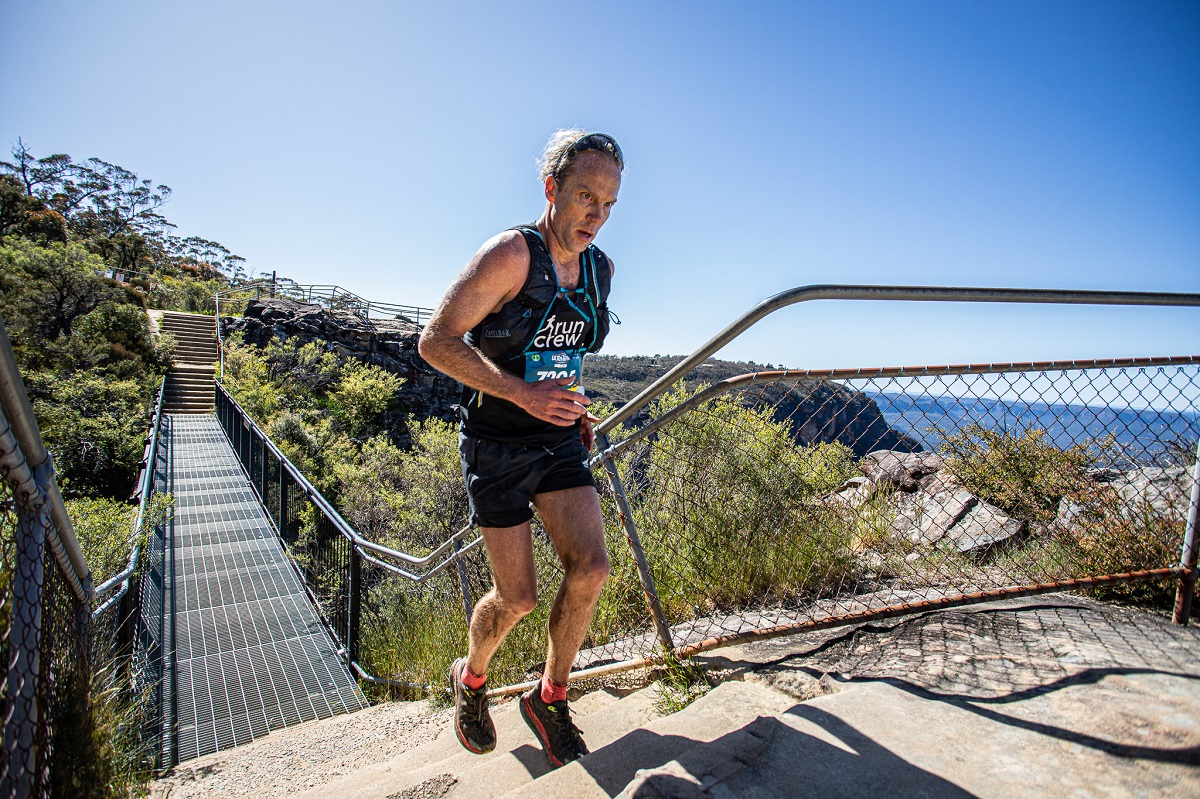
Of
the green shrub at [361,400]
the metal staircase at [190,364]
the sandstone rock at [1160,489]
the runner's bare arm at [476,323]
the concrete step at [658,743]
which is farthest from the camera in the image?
the green shrub at [361,400]

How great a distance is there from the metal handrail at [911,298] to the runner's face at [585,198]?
56 cm

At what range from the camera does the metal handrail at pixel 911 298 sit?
1998 mm

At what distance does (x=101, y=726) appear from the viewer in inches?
63.4

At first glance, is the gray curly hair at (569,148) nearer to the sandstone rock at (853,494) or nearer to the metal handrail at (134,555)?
the sandstone rock at (853,494)

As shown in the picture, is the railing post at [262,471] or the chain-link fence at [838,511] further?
the railing post at [262,471]

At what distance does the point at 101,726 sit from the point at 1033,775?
2.31 meters

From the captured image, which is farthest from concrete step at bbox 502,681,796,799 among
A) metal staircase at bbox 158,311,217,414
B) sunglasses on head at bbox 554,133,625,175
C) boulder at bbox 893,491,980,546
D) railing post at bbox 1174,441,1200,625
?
metal staircase at bbox 158,311,217,414

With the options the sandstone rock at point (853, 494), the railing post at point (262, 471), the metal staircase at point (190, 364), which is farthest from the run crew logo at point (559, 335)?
the metal staircase at point (190, 364)

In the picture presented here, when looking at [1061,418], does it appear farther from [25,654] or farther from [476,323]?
[25,654]

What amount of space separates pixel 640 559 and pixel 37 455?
187 centimetres

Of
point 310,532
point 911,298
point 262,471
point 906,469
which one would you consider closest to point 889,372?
point 911,298

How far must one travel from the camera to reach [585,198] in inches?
76.5

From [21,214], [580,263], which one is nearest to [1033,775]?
[580,263]

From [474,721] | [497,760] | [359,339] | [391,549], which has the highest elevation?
[359,339]
